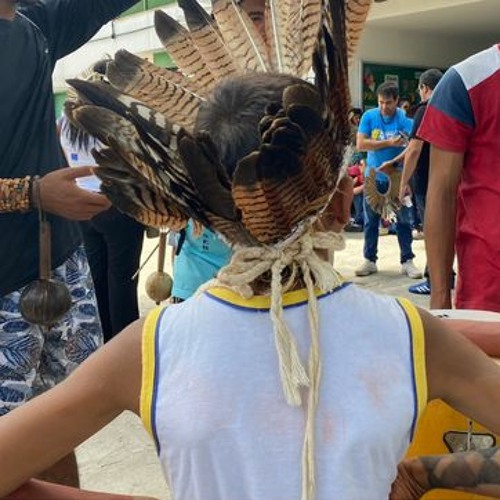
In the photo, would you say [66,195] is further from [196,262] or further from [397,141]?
[397,141]

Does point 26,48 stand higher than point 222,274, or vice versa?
point 26,48

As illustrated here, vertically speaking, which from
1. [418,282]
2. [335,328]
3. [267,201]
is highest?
[267,201]

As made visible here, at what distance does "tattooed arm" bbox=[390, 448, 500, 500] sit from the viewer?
1389 millimetres

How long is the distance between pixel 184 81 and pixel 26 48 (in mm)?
1034

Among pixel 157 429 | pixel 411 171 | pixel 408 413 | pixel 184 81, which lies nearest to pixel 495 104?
pixel 184 81

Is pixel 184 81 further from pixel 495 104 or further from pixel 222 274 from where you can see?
pixel 495 104

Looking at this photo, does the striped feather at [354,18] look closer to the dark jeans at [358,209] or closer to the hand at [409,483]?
the hand at [409,483]

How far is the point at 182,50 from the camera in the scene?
1172 mm

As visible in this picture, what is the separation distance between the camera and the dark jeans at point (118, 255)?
140 inches

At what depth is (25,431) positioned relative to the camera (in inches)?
37.9

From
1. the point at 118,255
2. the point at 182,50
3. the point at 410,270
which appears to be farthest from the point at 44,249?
the point at 410,270

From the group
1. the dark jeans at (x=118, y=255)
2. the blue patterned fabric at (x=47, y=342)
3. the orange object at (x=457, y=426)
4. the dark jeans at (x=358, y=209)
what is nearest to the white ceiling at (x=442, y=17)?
the dark jeans at (x=358, y=209)

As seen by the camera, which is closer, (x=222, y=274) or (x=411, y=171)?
(x=222, y=274)

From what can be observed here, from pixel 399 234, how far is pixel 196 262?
4294 millimetres
